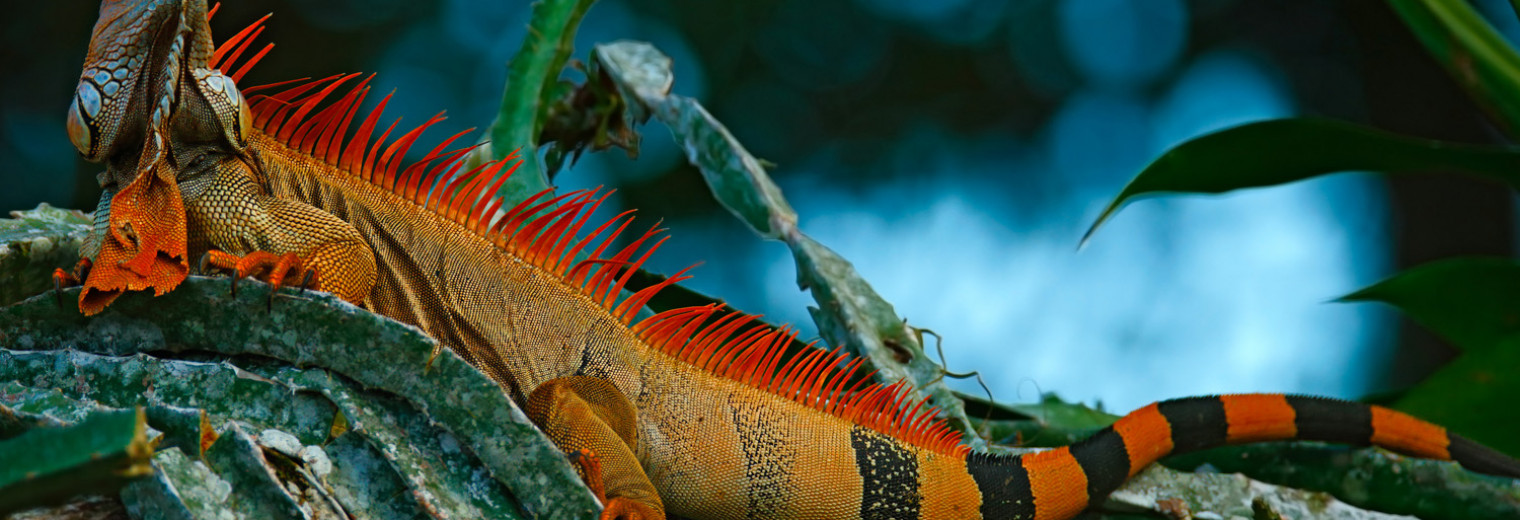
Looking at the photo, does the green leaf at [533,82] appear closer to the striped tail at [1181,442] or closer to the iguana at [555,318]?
the iguana at [555,318]

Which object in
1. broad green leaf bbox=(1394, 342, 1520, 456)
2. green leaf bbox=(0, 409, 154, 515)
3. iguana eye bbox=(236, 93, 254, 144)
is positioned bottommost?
green leaf bbox=(0, 409, 154, 515)

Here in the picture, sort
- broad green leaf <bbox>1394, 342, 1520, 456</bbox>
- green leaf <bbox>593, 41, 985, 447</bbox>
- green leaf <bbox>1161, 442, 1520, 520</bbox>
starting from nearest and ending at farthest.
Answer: green leaf <bbox>1161, 442, 1520, 520</bbox>
green leaf <bbox>593, 41, 985, 447</bbox>
broad green leaf <bbox>1394, 342, 1520, 456</bbox>

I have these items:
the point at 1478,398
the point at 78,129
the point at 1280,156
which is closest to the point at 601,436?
the point at 78,129

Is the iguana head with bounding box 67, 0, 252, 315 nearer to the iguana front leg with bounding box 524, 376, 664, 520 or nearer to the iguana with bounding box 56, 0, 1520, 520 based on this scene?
the iguana with bounding box 56, 0, 1520, 520

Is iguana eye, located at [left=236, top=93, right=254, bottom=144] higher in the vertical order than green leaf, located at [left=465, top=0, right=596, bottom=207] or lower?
lower

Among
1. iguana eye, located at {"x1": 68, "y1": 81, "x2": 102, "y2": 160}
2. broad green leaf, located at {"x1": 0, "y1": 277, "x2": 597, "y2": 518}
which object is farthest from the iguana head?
broad green leaf, located at {"x1": 0, "y1": 277, "x2": 597, "y2": 518}

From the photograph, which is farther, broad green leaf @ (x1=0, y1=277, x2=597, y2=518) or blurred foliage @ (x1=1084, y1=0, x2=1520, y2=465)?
blurred foliage @ (x1=1084, y1=0, x2=1520, y2=465)

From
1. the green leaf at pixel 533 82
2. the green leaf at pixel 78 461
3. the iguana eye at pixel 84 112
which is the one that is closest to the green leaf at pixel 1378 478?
the green leaf at pixel 533 82

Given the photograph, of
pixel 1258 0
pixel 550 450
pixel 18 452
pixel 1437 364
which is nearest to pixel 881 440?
pixel 550 450
